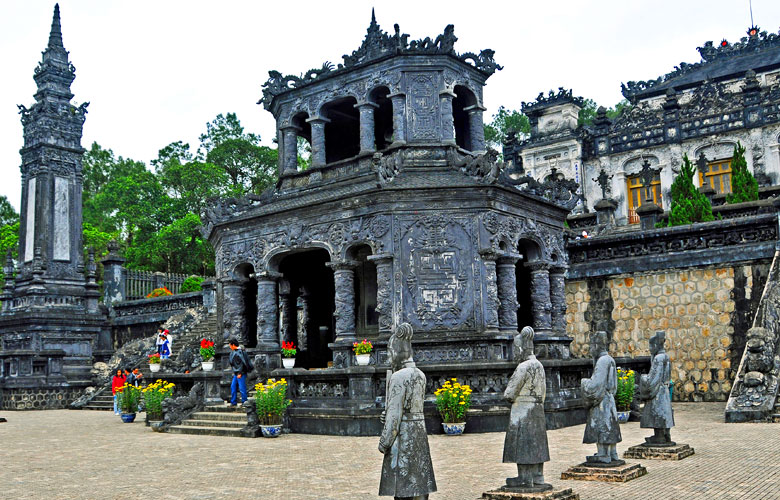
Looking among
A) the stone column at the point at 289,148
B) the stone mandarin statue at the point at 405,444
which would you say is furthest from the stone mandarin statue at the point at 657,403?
the stone column at the point at 289,148

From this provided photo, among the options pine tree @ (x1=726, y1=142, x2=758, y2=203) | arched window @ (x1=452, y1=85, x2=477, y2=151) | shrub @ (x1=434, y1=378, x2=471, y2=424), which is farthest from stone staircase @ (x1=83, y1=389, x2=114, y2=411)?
pine tree @ (x1=726, y1=142, x2=758, y2=203)

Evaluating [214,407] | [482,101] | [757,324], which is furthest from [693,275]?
[214,407]

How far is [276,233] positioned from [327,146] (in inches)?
215

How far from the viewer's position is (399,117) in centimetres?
1917

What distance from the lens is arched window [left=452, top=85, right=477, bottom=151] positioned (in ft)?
67.6

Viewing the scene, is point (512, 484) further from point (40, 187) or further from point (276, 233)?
point (40, 187)

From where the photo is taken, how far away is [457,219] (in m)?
17.0

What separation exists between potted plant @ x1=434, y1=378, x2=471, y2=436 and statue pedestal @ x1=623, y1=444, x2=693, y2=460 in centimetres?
423

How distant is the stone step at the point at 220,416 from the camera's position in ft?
55.5

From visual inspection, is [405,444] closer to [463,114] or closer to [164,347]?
[463,114]

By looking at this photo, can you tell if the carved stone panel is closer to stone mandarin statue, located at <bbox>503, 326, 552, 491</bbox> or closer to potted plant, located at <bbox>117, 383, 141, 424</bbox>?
stone mandarin statue, located at <bbox>503, 326, 552, 491</bbox>

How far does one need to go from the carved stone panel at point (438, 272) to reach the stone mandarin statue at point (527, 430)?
816 cm

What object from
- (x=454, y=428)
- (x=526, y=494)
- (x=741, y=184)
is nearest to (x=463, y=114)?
(x=454, y=428)

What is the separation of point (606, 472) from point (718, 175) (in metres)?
36.2
